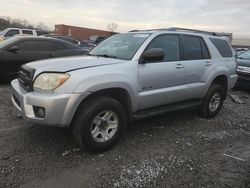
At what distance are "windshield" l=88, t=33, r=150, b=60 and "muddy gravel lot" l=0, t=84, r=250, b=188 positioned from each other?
1.33 meters

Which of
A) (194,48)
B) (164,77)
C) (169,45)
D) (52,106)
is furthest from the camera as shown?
(194,48)

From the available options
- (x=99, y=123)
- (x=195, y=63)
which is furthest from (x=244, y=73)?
(x=99, y=123)

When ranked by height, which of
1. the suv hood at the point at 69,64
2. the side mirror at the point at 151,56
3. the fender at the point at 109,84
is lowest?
the fender at the point at 109,84

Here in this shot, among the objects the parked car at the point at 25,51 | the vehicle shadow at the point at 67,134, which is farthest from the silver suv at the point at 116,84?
the parked car at the point at 25,51

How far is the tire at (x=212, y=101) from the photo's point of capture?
19.3 ft

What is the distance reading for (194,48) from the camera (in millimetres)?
5547

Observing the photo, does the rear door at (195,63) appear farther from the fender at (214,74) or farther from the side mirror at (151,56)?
the side mirror at (151,56)

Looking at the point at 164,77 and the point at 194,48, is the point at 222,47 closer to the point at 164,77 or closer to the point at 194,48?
the point at 194,48

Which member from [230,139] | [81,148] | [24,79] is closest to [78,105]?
[81,148]

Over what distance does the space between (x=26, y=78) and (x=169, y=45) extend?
2.49 m

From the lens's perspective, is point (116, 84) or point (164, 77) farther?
point (164, 77)

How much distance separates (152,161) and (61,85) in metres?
1.57

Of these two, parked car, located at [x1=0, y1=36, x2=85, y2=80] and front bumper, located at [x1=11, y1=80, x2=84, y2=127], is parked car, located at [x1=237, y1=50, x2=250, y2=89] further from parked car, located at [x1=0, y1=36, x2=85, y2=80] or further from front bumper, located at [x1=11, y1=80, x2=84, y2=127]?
front bumper, located at [x1=11, y1=80, x2=84, y2=127]

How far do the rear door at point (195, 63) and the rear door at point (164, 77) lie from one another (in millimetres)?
188
